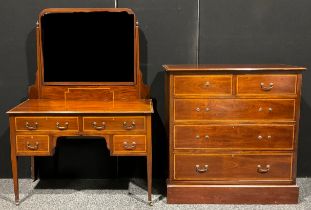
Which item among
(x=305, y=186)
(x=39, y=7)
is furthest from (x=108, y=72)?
(x=305, y=186)

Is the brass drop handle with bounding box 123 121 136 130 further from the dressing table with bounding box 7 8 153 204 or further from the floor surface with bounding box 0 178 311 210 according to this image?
the floor surface with bounding box 0 178 311 210

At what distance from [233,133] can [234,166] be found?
26cm

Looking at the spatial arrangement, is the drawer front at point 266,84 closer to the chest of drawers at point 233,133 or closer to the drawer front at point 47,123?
the chest of drawers at point 233,133

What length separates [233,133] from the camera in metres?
3.14

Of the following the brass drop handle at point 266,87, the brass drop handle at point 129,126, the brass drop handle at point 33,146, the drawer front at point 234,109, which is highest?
the brass drop handle at point 266,87

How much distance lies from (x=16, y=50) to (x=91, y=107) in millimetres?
961

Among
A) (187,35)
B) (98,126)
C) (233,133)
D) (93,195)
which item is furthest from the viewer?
(187,35)

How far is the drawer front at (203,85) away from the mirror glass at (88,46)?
562mm

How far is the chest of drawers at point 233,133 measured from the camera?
121 inches

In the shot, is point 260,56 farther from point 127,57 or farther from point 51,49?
point 51,49

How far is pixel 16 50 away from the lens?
11.8 feet

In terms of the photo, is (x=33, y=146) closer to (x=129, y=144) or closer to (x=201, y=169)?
(x=129, y=144)

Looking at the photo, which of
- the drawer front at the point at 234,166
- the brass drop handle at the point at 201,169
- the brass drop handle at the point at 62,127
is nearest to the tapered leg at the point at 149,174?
the drawer front at the point at 234,166

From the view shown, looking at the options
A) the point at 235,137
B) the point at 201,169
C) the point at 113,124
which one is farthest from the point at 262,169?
the point at 113,124
